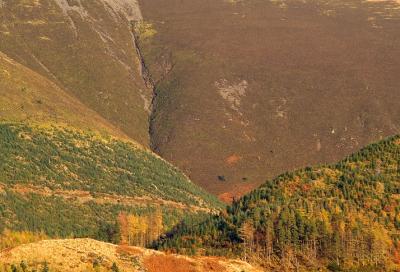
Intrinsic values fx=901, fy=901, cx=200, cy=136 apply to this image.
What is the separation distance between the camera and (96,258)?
107 m

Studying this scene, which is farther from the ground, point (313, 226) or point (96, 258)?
point (313, 226)

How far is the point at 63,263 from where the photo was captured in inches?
4117

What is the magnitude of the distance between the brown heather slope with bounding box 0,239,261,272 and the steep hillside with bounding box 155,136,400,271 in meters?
15.0

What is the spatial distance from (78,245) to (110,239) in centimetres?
5581

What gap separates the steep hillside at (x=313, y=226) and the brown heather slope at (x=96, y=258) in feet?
49.2

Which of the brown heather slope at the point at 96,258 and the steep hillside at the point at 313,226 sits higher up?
the steep hillside at the point at 313,226

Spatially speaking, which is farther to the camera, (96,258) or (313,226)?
(313,226)

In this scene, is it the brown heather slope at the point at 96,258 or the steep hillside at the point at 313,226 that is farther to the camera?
the steep hillside at the point at 313,226

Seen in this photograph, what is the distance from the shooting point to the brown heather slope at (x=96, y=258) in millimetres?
104062

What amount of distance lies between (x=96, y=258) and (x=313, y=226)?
40.5 meters

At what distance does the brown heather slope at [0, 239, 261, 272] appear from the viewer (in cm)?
10406

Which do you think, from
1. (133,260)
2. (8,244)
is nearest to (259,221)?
(133,260)

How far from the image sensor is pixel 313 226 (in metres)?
135

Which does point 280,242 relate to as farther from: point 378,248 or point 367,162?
point 367,162
